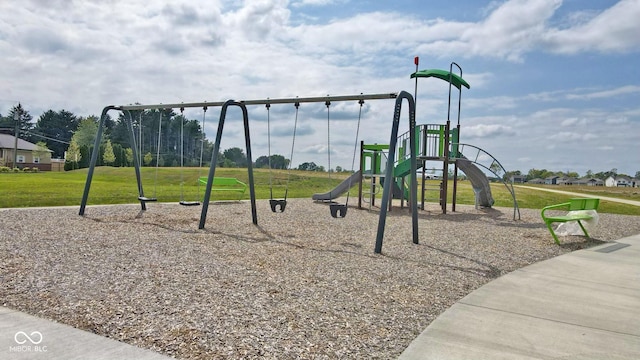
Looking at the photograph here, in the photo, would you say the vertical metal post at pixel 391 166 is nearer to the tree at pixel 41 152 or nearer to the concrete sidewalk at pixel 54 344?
the concrete sidewalk at pixel 54 344

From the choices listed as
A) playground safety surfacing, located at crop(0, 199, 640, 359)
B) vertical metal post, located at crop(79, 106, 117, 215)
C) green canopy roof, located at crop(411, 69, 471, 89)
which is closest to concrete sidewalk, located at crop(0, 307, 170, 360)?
playground safety surfacing, located at crop(0, 199, 640, 359)

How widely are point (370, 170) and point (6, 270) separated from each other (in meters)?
12.3

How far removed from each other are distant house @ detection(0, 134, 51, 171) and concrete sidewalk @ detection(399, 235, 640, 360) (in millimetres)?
63111

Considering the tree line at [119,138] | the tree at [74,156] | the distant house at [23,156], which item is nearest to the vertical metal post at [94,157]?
the tree line at [119,138]

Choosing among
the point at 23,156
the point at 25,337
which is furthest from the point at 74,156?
the point at 25,337

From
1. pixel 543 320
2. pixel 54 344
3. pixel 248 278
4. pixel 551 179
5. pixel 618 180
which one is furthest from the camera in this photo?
pixel 551 179

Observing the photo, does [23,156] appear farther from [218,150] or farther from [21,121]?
[218,150]

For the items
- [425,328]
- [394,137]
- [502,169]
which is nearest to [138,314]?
[425,328]

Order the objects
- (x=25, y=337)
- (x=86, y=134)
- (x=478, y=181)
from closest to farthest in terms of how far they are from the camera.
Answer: (x=25, y=337) → (x=478, y=181) → (x=86, y=134)

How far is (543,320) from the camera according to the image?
427 centimetres

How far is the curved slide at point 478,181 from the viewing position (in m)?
16.2

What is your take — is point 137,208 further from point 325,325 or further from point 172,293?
point 325,325

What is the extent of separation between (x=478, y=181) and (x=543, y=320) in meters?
13.3

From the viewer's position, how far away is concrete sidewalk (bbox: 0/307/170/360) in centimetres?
314
